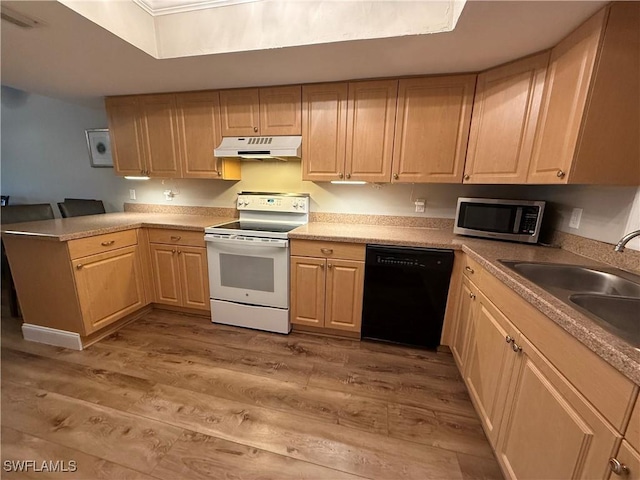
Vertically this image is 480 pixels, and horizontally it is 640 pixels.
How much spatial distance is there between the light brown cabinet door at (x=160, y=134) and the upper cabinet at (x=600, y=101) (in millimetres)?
Answer: 2845

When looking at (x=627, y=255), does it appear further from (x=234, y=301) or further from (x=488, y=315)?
(x=234, y=301)

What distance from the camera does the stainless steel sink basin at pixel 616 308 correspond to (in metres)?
0.99

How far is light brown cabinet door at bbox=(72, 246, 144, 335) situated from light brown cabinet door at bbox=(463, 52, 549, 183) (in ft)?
9.53

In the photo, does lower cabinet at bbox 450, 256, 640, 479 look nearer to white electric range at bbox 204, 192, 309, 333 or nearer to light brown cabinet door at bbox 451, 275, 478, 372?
light brown cabinet door at bbox 451, 275, 478, 372

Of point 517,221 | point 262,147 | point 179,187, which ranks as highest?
point 262,147

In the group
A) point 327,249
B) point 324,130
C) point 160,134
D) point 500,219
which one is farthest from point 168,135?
point 500,219

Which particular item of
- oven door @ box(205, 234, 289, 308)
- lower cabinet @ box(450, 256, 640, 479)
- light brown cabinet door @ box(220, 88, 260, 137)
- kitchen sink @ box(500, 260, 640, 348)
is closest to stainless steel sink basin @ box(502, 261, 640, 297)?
kitchen sink @ box(500, 260, 640, 348)

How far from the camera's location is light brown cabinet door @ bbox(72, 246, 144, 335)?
6.52 ft

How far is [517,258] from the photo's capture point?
4.84 feet

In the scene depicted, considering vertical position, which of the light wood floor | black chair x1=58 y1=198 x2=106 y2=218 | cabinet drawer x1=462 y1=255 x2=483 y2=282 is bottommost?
the light wood floor

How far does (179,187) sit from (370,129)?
2.17 meters

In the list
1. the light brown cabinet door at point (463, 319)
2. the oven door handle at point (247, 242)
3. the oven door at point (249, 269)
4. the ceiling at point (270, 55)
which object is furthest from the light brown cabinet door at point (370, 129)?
the light brown cabinet door at point (463, 319)

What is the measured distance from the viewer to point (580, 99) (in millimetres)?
1253

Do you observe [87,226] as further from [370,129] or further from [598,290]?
[598,290]
